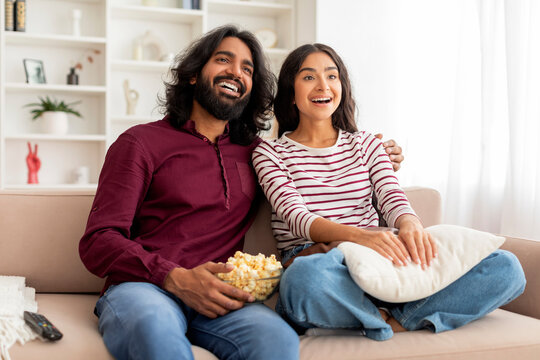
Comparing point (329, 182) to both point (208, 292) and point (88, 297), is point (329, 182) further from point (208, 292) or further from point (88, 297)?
point (88, 297)

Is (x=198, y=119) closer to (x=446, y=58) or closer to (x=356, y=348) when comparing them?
(x=356, y=348)

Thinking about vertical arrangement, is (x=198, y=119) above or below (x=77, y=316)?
above

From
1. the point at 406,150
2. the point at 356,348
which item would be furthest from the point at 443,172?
the point at 356,348

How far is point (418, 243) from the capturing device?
61.2 inches

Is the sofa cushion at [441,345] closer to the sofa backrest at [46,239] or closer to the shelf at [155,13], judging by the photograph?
the sofa backrest at [46,239]

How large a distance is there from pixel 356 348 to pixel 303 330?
0.58 ft

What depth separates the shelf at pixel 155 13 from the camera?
4.59 metres

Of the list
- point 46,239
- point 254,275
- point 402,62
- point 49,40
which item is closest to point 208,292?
point 254,275

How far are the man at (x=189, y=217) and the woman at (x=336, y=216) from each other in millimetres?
97

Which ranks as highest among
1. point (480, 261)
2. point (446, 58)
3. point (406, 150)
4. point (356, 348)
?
point (446, 58)

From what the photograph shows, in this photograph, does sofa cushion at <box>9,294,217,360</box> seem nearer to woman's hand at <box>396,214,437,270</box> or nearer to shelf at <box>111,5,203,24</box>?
woman's hand at <box>396,214,437,270</box>

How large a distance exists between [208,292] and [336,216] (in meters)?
0.59

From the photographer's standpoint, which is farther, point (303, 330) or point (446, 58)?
point (446, 58)

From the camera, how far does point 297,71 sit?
1992mm
